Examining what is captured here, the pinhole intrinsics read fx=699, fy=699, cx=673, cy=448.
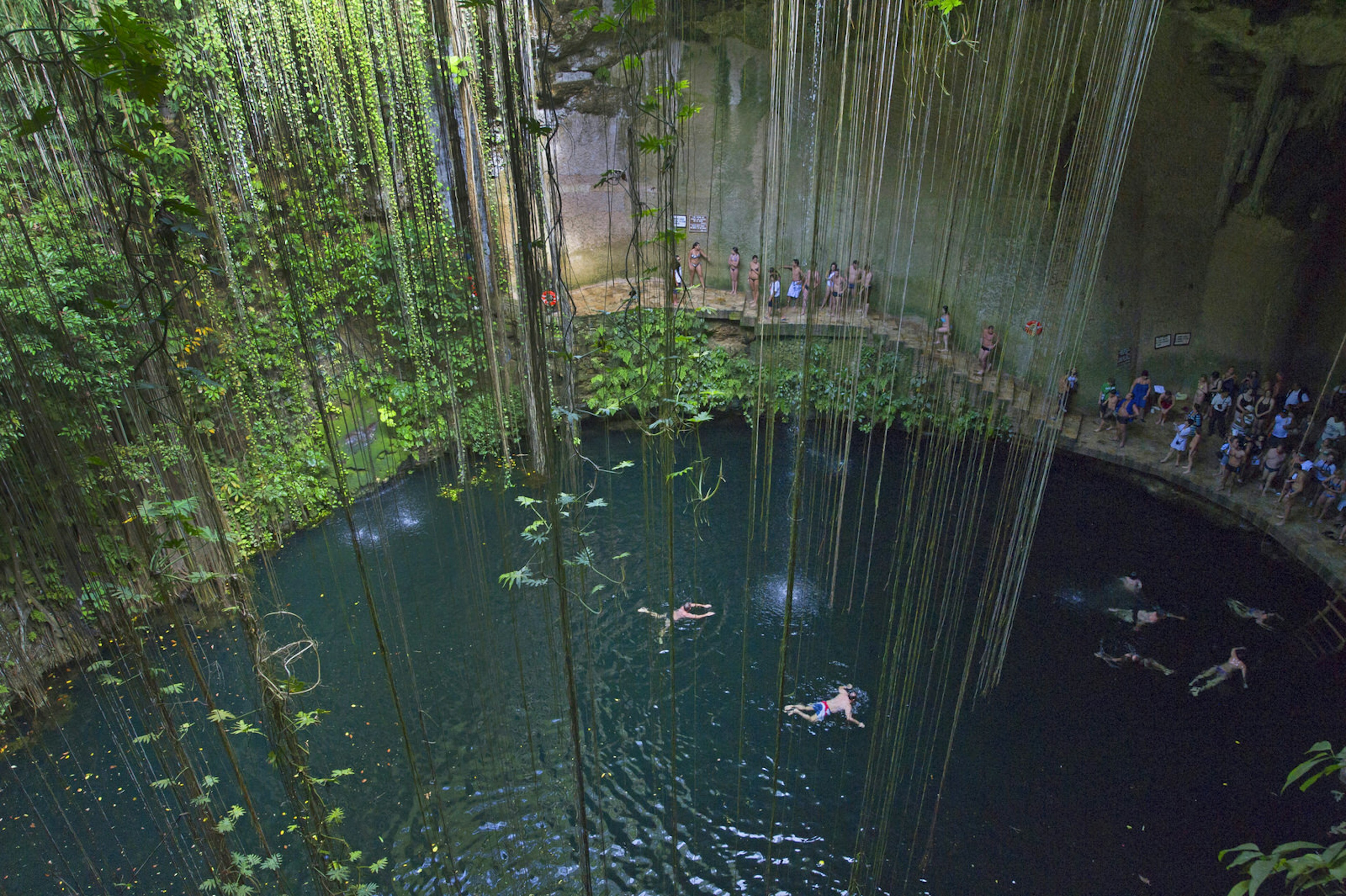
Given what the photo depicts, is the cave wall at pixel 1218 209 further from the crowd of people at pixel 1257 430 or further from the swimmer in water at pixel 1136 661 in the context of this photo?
the swimmer in water at pixel 1136 661

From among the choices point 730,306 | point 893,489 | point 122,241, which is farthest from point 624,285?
point 122,241

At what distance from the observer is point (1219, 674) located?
5.48 meters

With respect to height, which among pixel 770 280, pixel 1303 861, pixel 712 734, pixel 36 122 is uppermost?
pixel 36 122

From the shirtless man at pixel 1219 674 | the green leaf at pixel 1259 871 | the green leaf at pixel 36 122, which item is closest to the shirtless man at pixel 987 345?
the shirtless man at pixel 1219 674

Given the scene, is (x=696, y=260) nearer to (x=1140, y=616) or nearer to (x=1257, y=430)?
(x=1257, y=430)

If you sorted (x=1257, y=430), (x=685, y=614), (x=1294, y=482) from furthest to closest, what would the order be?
(x=1257, y=430)
(x=1294, y=482)
(x=685, y=614)

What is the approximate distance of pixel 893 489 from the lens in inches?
318

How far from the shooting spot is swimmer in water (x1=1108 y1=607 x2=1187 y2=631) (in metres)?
6.03

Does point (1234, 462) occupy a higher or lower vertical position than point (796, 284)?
A: lower

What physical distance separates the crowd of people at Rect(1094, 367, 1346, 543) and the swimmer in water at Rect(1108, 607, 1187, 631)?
5.55 feet

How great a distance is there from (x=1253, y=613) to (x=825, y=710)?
4.03m

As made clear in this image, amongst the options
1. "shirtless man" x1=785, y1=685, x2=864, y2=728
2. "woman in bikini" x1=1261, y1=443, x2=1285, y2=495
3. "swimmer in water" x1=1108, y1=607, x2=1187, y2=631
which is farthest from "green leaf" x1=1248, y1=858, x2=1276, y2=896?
"woman in bikini" x1=1261, y1=443, x2=1285, y2=495

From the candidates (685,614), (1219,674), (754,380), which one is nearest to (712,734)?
(685,614)

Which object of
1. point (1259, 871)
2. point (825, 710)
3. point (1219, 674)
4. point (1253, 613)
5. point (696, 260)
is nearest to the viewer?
point (1259, 871)
